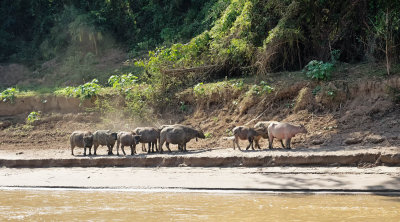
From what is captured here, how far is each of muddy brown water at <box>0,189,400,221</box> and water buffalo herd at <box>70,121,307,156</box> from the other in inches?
134

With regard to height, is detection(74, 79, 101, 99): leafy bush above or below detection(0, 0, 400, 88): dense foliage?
below

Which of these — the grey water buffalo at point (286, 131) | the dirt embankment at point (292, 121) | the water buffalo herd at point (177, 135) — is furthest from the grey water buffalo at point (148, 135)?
the grey water buffalo at point (286, 131)

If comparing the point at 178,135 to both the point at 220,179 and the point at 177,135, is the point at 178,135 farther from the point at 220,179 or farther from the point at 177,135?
the point at 220,179

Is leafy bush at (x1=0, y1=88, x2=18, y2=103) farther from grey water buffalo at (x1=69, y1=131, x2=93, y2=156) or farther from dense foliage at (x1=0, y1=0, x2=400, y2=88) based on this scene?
grey water buffalo at (x1=69, y1=131, x2=93, y2=156)

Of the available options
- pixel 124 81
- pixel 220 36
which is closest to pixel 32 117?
Result: pixel 124 81

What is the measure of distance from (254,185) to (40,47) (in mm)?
20822

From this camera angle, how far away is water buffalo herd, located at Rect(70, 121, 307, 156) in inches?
501

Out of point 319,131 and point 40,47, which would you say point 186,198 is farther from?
point 40,47

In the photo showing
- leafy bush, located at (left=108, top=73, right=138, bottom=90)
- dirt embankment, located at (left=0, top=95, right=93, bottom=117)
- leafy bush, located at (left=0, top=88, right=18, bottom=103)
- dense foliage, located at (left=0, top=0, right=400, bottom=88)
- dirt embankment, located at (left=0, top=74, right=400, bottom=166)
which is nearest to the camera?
dirt embankment, located at (left=0, top=74, right=400, bottom=166)

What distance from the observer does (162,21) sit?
2519cm

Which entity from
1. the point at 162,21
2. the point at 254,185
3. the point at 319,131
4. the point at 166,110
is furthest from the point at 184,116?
the point at 162,21

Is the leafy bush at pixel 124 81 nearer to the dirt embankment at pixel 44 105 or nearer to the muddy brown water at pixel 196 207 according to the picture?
the dirt embankment at pixel 44 105

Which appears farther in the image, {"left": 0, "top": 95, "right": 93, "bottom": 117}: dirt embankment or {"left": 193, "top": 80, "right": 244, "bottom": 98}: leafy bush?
{"left": 0, "top": 95, "right": 93, "bottom": 117}: dirt embankment

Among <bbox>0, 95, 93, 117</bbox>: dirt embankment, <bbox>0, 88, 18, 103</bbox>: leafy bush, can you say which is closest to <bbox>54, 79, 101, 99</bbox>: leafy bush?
<bbox>0, 95, 93, 117</bbox>: dirt embankment
